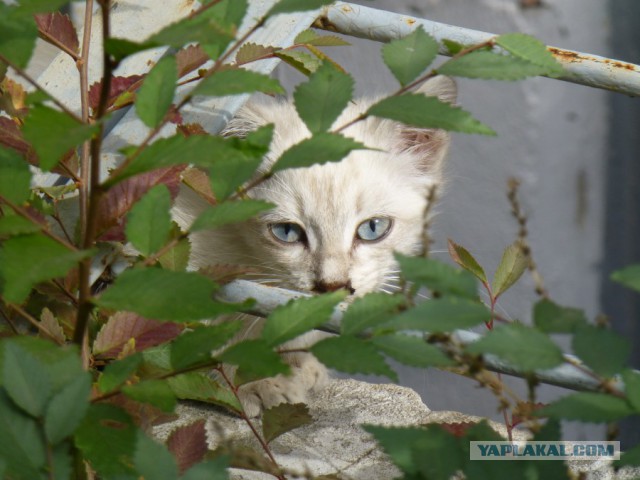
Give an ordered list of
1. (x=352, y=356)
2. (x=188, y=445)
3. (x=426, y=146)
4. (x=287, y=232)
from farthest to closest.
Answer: (x=426, y=146), (x=287, y=232), (x=188, y=445), (x=352, y=356)

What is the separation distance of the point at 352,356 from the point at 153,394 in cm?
15

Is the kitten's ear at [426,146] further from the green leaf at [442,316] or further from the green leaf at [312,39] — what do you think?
the green leaf at [442,316]

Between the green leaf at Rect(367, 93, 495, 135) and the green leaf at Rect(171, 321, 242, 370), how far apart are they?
0.19m

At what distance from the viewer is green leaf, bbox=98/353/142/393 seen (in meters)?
0.63

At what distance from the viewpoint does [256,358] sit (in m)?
0.59

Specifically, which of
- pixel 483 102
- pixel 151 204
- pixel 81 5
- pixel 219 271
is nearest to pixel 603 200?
pixel 483 102

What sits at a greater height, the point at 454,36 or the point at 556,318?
the point at 454,36

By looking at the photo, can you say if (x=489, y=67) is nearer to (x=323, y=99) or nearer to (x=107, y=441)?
(x=323, y=99)

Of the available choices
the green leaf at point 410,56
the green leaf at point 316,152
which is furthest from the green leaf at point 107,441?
the green leaf at point 410,56

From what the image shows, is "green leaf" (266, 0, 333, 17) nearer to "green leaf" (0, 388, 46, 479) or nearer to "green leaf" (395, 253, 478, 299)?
"green leaf" (395, 253, 478, 299)

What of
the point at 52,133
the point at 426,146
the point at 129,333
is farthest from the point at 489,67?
the point at 426,146

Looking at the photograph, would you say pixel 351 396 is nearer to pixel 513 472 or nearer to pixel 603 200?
pixel 513 472

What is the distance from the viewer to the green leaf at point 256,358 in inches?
23.3

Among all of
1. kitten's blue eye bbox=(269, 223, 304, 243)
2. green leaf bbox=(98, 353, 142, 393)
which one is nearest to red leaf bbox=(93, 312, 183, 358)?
green leaf bbox=(98, 353, 142, 393)
